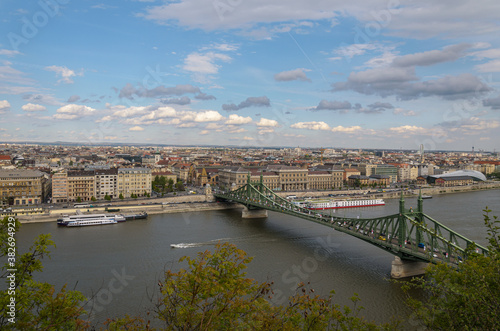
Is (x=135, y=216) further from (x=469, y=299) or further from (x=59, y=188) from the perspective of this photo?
(x=469, y=299)

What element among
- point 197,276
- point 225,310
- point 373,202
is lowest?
point 373,202

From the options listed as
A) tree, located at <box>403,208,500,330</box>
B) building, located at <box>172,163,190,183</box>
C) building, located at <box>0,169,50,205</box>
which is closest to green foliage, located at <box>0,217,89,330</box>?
tree, located at <box>403,208,500,330</box>

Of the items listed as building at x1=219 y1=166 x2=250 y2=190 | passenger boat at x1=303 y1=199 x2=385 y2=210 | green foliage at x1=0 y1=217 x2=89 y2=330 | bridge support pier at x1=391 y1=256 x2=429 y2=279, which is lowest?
passenger boat at x1=303 y1=199 x2=385 y2=210

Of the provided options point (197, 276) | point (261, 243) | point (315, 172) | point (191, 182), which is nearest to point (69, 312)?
point (197, 276)

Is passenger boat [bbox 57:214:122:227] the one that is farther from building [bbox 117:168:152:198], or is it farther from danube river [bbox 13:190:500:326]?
building [bbox 117:168:152:198]

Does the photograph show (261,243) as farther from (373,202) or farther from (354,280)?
(373,202)

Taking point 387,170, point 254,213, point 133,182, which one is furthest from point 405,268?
point 387,170

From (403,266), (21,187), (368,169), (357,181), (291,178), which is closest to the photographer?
(403,266)
